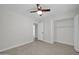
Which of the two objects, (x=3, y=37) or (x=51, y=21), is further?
(x=51, y=21)

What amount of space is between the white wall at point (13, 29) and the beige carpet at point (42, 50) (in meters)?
0.09

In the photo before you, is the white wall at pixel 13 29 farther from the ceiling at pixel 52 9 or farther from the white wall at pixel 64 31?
the white wall at pixel 64 31

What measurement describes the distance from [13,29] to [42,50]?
1.89ft

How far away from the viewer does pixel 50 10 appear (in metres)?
1.30

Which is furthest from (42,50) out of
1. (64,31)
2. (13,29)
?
(13,29)

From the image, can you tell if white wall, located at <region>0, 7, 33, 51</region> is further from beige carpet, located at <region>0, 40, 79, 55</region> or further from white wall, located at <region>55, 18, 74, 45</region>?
white wall, located at <region>55, 18, 74, 45</region>

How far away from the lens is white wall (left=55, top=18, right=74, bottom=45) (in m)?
1.27

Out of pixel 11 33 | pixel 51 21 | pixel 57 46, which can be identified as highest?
pixel 51 21

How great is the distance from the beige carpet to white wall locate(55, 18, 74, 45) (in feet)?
0.28

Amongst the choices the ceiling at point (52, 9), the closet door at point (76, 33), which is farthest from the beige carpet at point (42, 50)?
the ceiling at point (52, 9)

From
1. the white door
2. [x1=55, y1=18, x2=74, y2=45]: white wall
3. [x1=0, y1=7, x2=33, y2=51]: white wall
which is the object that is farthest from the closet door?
[x1=0, y1=7, x2=33, y2=51]: white wall
